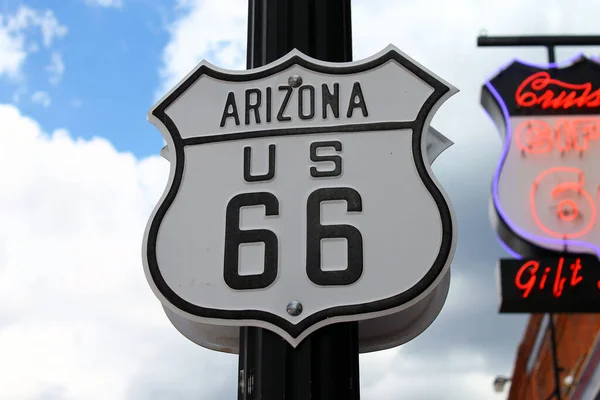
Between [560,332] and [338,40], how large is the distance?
855 cm

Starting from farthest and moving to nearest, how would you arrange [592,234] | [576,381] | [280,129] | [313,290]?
[576,381] < [592,234] < [280,129] < [313,290]

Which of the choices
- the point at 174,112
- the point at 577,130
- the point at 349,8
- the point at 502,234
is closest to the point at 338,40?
the point at 349,8

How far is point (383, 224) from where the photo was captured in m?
2.05

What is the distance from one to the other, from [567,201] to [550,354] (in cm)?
422

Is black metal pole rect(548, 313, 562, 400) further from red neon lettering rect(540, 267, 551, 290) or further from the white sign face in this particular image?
red neon lettering rect(540, 267, 551, 290)

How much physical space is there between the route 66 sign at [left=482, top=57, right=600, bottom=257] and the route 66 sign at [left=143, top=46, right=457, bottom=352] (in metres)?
5.28

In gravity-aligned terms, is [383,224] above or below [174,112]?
below

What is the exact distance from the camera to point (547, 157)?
7.75 meters

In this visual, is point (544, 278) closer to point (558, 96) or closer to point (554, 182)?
point (554, 182)

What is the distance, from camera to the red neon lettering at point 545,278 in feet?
22.5

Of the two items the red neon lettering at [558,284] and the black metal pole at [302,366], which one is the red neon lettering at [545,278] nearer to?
the red neon lettering at [558,284]

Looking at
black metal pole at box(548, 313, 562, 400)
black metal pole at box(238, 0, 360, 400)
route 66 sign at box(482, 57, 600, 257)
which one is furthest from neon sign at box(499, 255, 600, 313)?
black metal pole at box(238, 0, 360, 400)

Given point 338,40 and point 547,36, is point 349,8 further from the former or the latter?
point 547,36

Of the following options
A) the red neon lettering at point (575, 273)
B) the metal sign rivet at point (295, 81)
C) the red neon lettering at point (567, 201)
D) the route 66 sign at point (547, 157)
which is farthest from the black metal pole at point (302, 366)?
the red neon lettering at point (567, 201)
